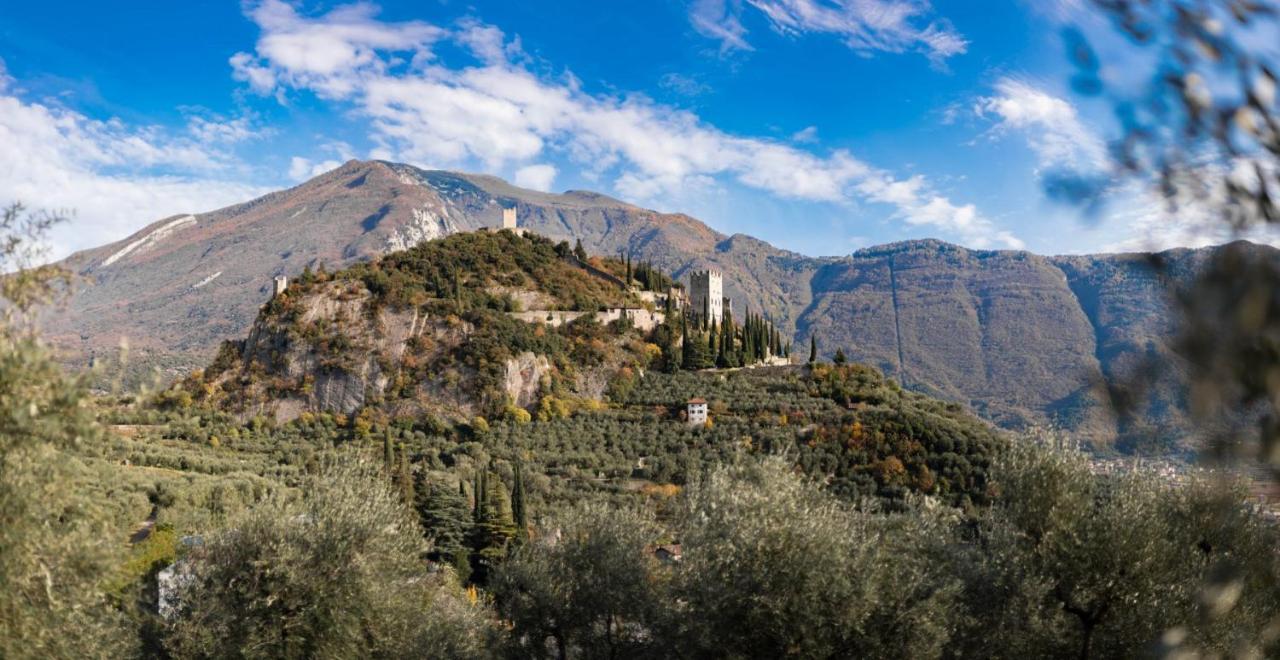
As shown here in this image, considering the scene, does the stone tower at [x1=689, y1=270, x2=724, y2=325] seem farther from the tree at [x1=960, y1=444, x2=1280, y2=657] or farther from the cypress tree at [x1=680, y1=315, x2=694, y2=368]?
the tree at [x1=960, y1=444, x2=1280, y2=657]

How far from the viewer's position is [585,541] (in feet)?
59.5

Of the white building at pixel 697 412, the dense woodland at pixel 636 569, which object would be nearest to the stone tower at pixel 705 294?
the white building at pixel 697 412

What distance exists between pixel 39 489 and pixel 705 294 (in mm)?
72804

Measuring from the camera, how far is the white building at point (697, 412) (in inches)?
2052

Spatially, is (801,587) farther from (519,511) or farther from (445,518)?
(445,518)

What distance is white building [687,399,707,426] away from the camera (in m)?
52.1

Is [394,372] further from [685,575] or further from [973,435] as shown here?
[685,575]

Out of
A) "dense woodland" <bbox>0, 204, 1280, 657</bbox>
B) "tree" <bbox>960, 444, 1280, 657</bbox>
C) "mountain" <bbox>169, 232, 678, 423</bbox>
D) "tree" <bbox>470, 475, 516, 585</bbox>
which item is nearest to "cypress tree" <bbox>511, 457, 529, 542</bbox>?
"tree" <bbox>470, 475, 516, 585</bbox>

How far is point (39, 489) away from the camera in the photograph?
7.59m

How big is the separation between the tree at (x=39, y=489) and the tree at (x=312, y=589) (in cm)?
680

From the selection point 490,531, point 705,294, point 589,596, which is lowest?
point 490,531

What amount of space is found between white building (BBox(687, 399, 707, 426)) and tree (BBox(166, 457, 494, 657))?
3559cm

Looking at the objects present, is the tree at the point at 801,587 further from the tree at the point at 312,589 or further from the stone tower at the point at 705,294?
the stone tower at the point at 705,294

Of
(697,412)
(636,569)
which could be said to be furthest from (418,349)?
(636,569)
